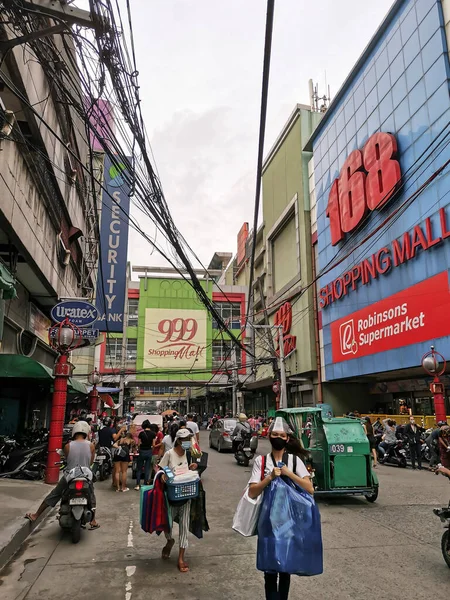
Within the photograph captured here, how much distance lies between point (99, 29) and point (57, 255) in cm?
1254

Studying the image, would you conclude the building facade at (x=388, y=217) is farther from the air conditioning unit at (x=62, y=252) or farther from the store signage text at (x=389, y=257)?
the air conditioning unit at (x=62, y=252)

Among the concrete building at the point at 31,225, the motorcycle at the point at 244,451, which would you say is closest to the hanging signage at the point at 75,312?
the concrete building at the point at 31,225

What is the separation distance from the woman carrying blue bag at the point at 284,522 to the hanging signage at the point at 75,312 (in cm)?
1046

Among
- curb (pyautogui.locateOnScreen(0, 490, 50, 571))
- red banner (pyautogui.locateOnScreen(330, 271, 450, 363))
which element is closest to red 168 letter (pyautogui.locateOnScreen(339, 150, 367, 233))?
red banner (pyautogui.locateOnScreen(330, 271, 450, 363))

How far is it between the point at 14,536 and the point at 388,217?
16.9 m

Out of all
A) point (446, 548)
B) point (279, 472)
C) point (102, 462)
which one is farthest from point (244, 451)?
point (279, 472)

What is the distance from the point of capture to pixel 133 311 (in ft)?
167

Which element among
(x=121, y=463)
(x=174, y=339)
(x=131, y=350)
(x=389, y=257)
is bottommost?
(x=121, y=463)

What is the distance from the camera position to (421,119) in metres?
19.6

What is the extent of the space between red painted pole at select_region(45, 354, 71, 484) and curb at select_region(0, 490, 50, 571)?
12.4 feet

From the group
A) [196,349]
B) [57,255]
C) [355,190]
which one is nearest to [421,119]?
[355,190]

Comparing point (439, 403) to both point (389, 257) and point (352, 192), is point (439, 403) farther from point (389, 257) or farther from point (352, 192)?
point (352, 192)

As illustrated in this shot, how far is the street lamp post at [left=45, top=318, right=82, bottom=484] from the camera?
11391mm

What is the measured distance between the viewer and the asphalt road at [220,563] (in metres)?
4.70
